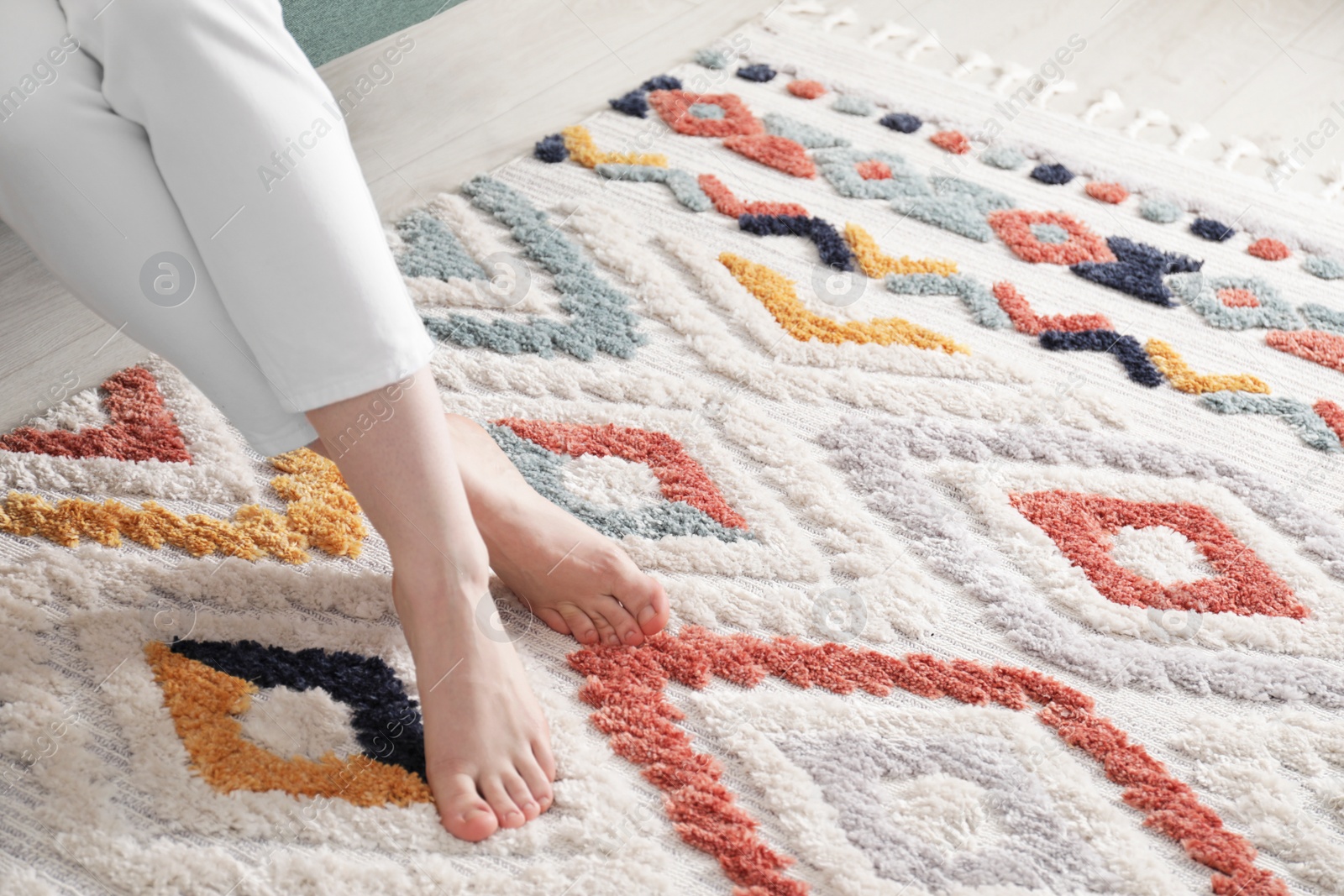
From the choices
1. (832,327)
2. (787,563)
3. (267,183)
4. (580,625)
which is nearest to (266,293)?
(267,183)

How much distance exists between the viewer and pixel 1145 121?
160cm

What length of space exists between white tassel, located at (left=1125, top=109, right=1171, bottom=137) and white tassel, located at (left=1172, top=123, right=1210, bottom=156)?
19 mm

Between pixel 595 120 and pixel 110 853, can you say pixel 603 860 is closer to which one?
pixel 110 853

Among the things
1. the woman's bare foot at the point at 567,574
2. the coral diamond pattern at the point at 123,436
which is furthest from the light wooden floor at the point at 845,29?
the woman's bare foot at the point at 567,574

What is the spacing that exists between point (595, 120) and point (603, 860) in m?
1.06

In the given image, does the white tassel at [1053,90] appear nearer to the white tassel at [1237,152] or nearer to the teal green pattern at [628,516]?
the white tassel at [1237,152]

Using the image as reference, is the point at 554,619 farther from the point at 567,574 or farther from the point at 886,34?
the point at 886,34

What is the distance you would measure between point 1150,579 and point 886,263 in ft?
1.63

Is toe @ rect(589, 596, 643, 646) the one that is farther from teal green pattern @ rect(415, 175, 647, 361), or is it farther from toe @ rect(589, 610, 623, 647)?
teal green pattern @ rect(415, 175, 647, 361)

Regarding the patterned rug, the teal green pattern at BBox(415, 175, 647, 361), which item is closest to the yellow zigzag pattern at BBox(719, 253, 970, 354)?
the patterned rug

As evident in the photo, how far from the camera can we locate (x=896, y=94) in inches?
63.6

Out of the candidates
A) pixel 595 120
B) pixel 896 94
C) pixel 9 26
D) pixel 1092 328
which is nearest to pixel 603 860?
pixel 9 26

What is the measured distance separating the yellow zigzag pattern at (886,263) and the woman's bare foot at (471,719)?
70 cm

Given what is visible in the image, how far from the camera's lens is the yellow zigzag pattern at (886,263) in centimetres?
129
